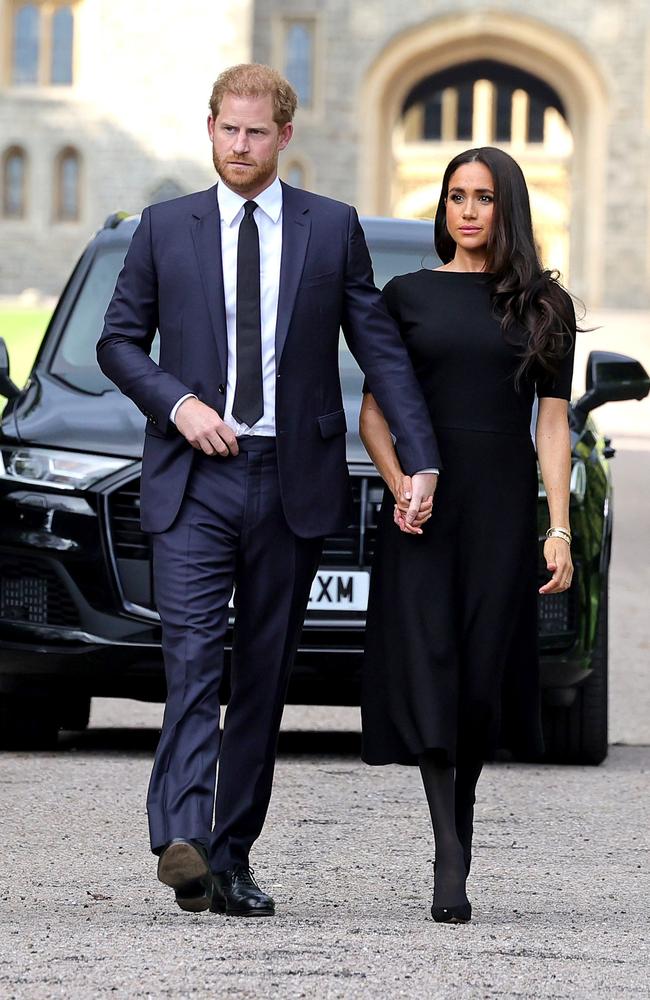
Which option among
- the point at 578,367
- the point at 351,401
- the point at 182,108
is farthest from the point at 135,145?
the point at 351,401

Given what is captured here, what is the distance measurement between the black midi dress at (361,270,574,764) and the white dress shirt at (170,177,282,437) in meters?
0.33

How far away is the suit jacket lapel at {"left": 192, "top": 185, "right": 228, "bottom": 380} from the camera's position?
4.41m

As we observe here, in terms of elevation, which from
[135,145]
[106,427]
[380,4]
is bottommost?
[106,427]

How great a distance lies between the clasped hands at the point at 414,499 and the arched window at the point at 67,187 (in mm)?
48832

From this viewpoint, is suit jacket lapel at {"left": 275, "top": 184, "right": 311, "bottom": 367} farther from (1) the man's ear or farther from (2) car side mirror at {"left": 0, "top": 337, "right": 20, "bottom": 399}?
(2) car side mirror at {"left": 0, "top": 337, "right": 20, "bottom": 399}

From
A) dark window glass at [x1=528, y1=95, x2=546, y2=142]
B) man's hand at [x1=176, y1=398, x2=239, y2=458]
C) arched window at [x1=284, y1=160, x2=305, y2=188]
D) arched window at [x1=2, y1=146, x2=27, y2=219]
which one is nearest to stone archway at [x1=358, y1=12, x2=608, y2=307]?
arched window at [x1=284, y1=160, x2=305, y2=188]

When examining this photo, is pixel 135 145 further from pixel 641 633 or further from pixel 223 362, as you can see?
pixel 223 362

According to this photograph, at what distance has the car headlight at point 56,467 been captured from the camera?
6.26m

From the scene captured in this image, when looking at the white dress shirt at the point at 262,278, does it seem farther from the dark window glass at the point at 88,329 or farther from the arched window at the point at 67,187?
the arched window at the point at 67,187

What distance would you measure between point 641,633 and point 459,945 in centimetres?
755

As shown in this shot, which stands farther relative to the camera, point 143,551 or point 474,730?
point 143,551

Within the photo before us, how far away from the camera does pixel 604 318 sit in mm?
42281

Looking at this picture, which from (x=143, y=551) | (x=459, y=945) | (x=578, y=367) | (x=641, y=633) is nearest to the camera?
(x=459, y=945)

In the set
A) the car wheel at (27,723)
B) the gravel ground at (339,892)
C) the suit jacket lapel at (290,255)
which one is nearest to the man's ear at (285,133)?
the suit jacket lapel at (290,255)
